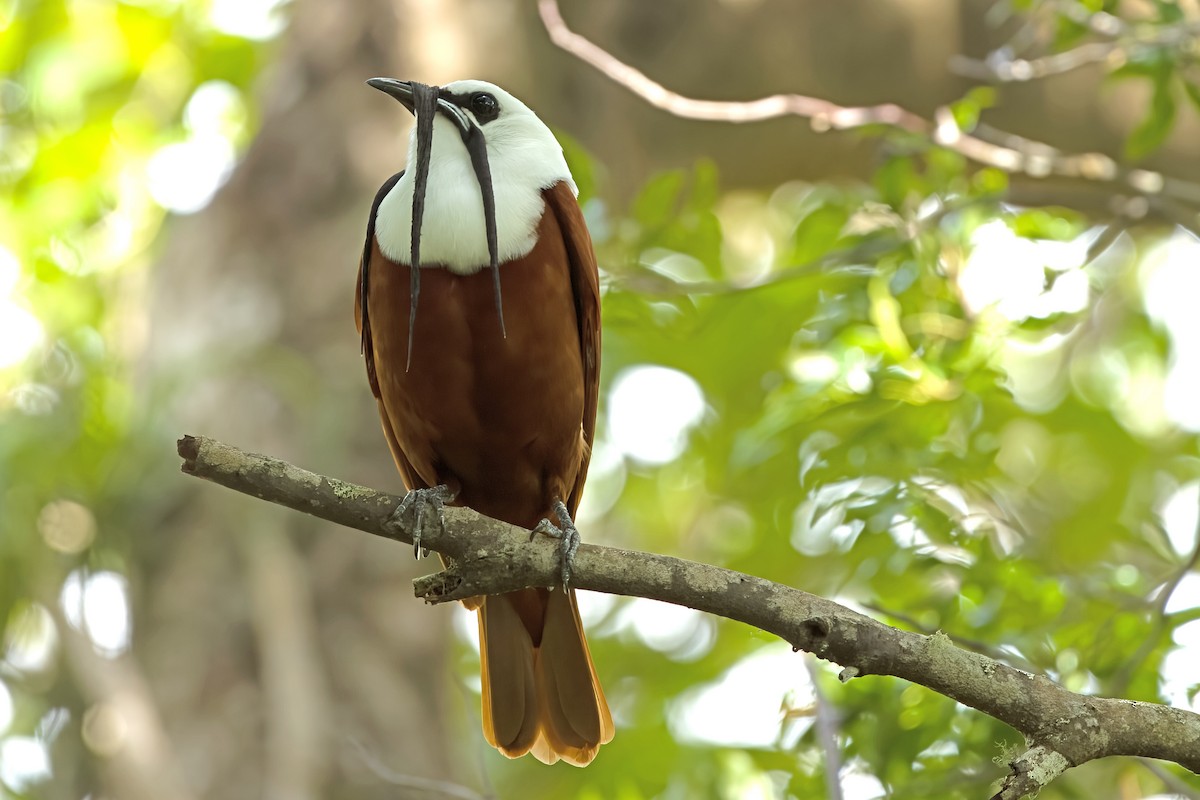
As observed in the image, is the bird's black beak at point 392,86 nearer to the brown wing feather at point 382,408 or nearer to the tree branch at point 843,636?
the brown wing feather at point 382,408

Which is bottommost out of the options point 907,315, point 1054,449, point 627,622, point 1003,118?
point 627,622

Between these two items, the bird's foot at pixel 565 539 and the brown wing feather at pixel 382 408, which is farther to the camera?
the brown wing feather at pixel 382 408

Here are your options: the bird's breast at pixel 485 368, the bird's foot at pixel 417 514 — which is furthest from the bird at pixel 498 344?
the bird's foot at pixel 417 514

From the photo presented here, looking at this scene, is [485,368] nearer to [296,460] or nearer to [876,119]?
[876,119]

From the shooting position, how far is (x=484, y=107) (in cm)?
338

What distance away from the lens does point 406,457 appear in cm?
338

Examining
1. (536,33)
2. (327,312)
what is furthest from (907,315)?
(536,33)

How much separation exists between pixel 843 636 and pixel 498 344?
119 centimetres

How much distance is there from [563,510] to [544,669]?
721 millimetres

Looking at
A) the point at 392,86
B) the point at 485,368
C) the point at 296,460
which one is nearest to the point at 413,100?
the point at 392,86

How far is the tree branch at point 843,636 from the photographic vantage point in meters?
2.19

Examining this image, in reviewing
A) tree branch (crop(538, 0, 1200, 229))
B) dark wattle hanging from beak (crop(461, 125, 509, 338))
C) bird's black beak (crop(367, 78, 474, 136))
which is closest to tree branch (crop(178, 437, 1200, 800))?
dark wattle hanging from beak (crop(461, 125, 509, 338))

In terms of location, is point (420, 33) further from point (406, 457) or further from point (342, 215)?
point (406, 457)

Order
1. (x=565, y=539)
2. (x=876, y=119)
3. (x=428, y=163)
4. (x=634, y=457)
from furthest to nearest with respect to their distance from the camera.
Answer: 1. (x=634, y=457)
2. (x=876, y=119)
3. (x=428, y=163)
4. (x=565, y=539)
